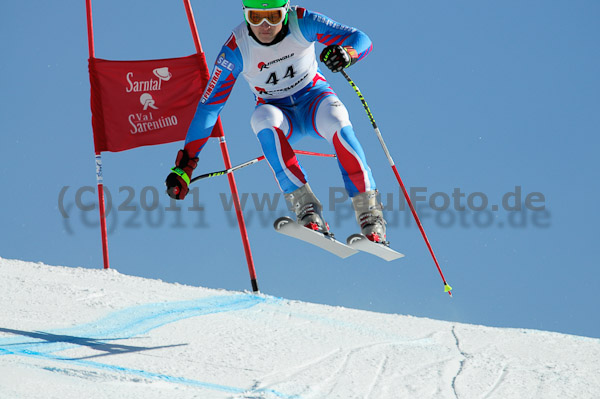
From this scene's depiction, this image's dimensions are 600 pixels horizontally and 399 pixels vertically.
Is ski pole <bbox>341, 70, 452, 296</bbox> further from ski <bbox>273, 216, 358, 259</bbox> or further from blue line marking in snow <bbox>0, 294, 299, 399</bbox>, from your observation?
blue line marking in snow <bbox>0, 294, 299, 399</bbox>

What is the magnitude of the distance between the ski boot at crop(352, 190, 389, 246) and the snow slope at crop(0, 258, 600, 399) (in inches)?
41.7

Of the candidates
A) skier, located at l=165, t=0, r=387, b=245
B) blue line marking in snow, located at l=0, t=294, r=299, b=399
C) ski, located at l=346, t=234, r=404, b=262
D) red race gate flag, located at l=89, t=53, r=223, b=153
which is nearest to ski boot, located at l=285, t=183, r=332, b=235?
skier, located at l=165, t=0, r=387, b=245

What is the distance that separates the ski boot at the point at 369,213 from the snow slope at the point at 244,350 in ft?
3.47

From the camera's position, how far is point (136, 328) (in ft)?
18.2

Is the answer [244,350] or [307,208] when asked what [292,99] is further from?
[244,350]

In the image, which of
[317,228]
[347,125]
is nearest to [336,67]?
[347,125]

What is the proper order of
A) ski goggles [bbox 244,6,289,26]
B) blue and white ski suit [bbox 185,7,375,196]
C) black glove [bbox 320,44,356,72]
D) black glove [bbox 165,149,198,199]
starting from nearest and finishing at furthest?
black glove [bbox 320,44,356,72] < blue and white ski suit [bbox 185,7,375,196] < ski goggles [bbox 244,6,289,26] < black glove [bbox 165,149,198,199]

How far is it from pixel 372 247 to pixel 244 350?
1369 millimetres

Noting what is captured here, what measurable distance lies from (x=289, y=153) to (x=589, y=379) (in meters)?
2.90

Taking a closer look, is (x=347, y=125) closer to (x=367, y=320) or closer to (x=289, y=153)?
(x=289, y=153)

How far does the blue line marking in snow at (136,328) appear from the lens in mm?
4316

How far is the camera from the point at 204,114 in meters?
5.45

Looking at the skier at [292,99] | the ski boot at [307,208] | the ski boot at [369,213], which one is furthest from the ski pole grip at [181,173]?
the ski boot at [369,213]

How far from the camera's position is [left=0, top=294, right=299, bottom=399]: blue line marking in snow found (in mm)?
4316
